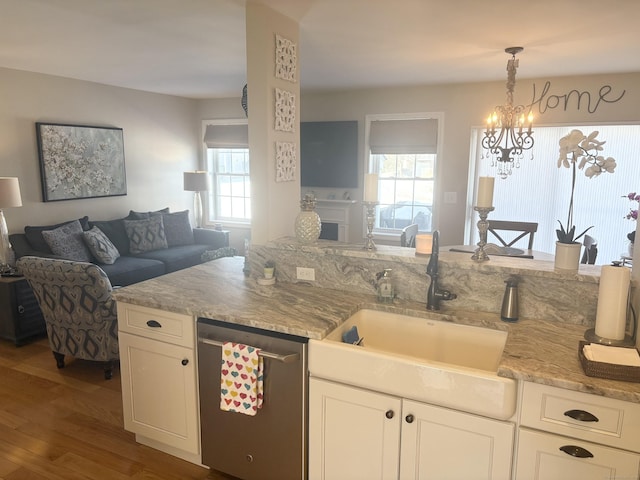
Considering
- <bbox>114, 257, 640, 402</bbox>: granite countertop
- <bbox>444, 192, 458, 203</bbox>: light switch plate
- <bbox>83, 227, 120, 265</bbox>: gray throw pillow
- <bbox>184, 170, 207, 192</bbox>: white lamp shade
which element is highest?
<bbox>184, 170, 207, 192</bbox>: white lamp shade

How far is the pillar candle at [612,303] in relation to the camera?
179 centimetres

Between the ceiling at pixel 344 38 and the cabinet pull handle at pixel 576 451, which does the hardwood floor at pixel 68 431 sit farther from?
the ceiling at pixel 344 38

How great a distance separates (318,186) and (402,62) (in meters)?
2.41

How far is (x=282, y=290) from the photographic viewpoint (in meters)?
2.58

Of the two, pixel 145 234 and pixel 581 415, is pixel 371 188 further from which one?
pixel 145 234

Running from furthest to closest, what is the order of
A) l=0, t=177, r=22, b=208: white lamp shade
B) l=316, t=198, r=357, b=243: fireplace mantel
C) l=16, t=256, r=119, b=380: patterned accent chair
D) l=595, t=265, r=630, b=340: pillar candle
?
l=316, t=198, r=357, b=243: fireplace mantel, l=0, t=177, r=22, b=208: white lamp shade, l=16, t=256, r=119, b=380: patterned accent chair, l=595, t=265, r=630, b=340: pillar candle

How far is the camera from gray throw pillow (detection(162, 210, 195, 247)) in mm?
6059

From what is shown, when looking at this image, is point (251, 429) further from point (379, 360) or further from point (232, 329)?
point (379, 360)

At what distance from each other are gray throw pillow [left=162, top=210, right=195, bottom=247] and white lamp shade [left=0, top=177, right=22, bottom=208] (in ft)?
6.49

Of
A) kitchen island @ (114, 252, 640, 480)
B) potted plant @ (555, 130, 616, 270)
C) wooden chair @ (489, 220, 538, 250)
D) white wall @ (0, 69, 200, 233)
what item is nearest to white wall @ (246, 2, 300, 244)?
kitchen island @ (114, 252, 640, 480)

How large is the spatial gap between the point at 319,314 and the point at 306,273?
526 millimetres

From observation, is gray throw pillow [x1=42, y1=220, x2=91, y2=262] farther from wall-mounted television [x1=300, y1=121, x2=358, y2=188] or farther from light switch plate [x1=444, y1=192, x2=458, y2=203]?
light switch plate [x1=444, y1=192, x2=458, y2=203]

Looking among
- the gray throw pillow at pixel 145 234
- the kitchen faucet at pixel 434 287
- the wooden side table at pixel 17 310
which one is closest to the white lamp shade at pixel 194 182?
the gray throw pillow at pixel 145 234

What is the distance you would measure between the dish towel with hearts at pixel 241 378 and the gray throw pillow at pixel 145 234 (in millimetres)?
3839
